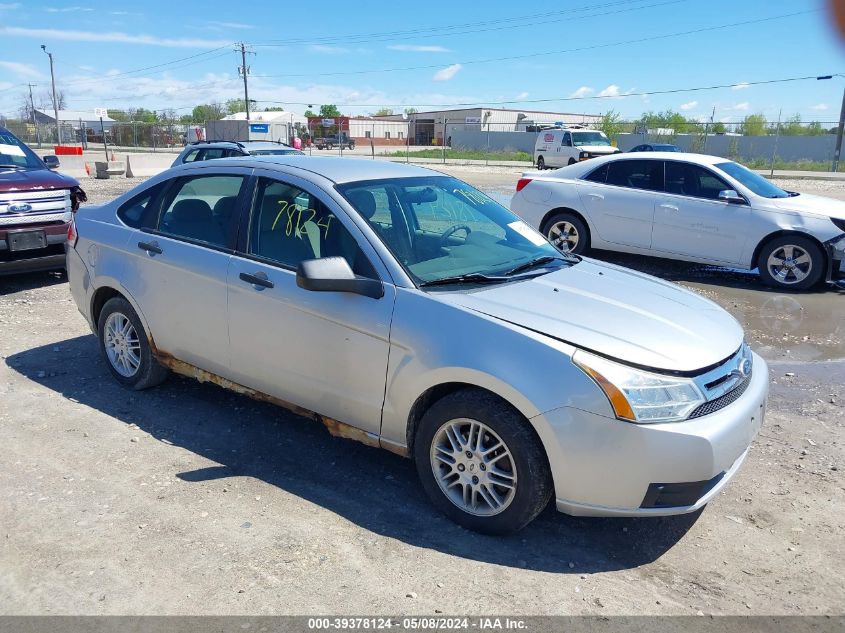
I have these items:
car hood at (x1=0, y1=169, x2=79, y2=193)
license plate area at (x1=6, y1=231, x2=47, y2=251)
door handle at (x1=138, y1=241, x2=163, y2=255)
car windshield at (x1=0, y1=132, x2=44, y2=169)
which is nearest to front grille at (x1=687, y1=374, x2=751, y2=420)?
door handle at (x1=138, y1=241, x2=163, y2=255)

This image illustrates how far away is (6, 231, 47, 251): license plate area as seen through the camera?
7.73 m

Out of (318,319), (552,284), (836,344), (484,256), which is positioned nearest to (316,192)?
(318,319)

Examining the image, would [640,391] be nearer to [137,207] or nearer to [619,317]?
[619,317]

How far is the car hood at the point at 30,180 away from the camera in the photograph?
25.8 ft

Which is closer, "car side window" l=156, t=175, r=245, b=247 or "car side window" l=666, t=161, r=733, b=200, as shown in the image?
"car side window" l=156, t=175, r=245, b=247

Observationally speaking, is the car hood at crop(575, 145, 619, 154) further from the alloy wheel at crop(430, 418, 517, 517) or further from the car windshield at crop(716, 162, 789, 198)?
the alloy wheel at crop(430, 418, 517, 517)

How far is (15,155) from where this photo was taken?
894cm

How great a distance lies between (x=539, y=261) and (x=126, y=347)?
3.06m

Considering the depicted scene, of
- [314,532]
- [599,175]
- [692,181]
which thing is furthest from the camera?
[599,175]

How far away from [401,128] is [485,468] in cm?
8391

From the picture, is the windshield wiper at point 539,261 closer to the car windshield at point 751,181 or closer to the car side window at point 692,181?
the car side window at point 692,181

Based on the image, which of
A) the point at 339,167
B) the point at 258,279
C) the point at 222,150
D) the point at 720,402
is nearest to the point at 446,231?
the point at 339,167

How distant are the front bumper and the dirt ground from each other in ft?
1.16

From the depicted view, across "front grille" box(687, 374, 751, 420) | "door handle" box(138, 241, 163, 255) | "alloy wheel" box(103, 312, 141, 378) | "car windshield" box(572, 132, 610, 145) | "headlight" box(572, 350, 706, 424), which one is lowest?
"alloy wheel" box(103, 312, 141, 378)
